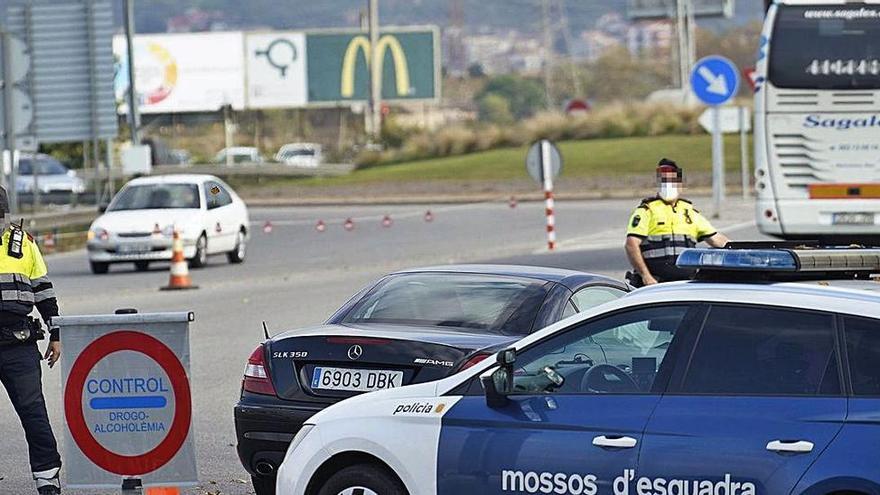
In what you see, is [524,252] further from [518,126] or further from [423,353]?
[518,126]

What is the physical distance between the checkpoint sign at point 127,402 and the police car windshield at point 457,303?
116cm

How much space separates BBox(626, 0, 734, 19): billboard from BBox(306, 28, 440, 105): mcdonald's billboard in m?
14.7

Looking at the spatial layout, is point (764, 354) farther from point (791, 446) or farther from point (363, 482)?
point (363, 482)

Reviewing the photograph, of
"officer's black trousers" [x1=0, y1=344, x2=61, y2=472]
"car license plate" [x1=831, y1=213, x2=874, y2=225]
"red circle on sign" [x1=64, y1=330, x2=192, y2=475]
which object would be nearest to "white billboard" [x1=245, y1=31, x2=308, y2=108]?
"car license plate" [x1=831, y1=213, x2=874, y2=225]

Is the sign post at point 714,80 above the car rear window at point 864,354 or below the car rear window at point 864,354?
above

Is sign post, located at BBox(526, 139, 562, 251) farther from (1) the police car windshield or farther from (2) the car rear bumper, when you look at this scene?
(2) the car rear bumper

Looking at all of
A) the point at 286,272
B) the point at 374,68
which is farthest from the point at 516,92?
the point at 286,272

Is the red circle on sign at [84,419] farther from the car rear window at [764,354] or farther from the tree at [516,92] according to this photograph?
the tree at [516,92]

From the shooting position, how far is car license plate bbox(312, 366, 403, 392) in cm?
823

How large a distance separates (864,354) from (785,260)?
1.78 feet

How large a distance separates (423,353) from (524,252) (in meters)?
18.2

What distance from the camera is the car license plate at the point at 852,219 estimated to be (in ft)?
68.9

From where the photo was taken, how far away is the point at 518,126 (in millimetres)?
63875

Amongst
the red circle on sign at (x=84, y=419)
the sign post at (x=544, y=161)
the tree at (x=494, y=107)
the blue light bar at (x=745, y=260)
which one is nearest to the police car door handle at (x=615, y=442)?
the blue light bar at (x=745, y=260)
